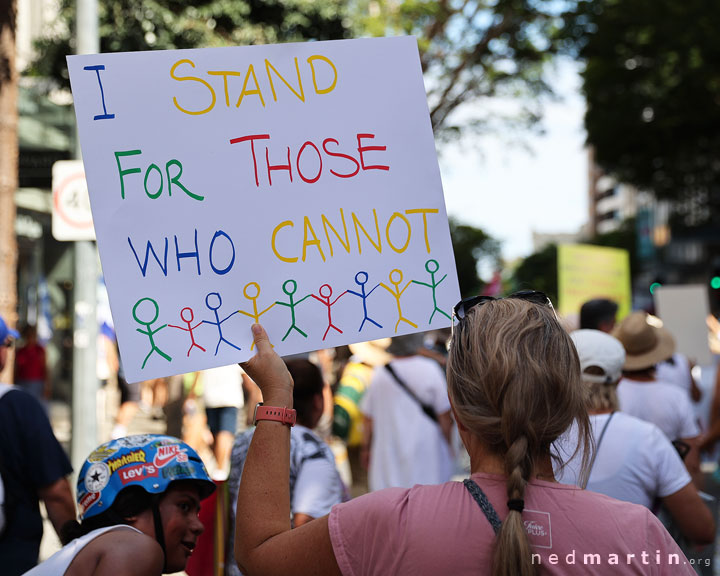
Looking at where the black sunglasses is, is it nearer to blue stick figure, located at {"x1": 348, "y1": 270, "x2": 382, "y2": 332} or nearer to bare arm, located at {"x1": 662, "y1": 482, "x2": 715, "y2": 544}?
blue stick figure, located at {"x1": 348, "y1": 270, "x2": 382, "y2": 332}

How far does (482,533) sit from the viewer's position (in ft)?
5.57

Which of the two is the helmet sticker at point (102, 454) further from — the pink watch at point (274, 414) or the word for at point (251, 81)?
the word for at point (251, 81)

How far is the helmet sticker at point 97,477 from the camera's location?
8.23ft

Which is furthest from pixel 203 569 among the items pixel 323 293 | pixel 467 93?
pixel 467 93

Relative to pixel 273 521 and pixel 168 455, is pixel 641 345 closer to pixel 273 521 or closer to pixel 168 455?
pixel 168 455

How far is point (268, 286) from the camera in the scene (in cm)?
227

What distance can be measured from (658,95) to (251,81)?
26.1m

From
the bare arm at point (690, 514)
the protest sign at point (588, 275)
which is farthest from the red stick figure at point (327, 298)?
the protest sign at point (588, 275)

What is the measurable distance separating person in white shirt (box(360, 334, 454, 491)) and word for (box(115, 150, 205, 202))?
3542 mm

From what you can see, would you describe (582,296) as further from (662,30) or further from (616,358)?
(662,30)

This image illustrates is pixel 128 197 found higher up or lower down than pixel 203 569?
higher up

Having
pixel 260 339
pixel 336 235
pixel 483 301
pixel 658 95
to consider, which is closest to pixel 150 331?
pixel 260 339

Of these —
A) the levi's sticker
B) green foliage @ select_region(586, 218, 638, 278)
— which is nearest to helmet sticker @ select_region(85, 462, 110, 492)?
the levi's sticker

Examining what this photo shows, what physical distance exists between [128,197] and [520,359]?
3.30 ft
